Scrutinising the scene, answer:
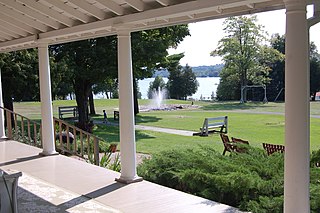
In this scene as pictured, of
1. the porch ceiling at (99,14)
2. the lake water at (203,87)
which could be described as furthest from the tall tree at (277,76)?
the porch ceiling at (99,14)

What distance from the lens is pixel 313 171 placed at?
15.5 feet

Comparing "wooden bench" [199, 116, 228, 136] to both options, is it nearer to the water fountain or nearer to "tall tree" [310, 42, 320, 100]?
"tall tree" [310, 42, 320, 100]

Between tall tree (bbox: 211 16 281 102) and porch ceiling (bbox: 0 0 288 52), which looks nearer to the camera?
porch ceiling (bbox: 0 0 288 52)

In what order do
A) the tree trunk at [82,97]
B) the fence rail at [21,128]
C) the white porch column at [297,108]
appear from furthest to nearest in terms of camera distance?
the tree trunk at [82,97], the fence rail at [21,128], the white porch column at [297,108]

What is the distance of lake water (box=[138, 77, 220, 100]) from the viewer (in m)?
34.8

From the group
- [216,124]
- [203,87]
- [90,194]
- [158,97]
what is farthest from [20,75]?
[203,87]

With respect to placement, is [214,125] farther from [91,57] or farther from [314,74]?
[314,74]

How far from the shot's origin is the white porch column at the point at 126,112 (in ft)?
17.8

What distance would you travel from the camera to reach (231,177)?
15.4ft

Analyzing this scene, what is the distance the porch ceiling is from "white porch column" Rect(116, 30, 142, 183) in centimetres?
43

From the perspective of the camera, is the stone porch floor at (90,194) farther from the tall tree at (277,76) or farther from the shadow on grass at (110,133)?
the tall tree at (277,76)

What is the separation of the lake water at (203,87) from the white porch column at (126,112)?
94.6 feet

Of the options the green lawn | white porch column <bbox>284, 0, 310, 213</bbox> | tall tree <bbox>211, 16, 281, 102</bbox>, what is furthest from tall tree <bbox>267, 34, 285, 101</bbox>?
white porch column <bbox>284, 0, 310, 213</bbox>

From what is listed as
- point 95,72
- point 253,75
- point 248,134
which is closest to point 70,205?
point 95,72
